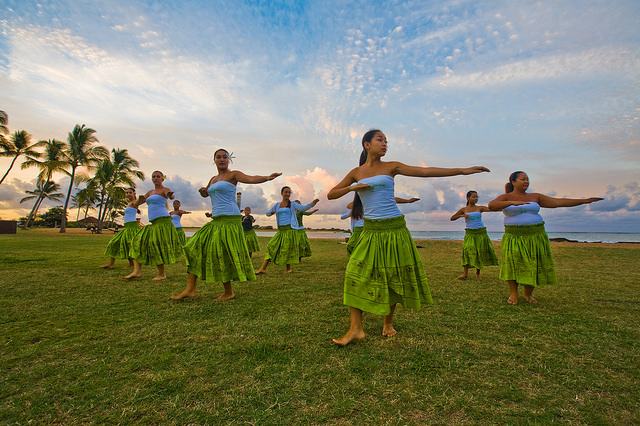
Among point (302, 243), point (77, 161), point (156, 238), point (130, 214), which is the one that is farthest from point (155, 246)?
point (77, 161)

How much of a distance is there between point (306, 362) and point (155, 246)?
5415 millimetres

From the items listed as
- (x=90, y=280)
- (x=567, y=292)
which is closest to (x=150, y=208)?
(x=90, y=280)

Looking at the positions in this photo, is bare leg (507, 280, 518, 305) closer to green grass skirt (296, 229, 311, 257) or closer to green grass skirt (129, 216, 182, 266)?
green grass skirt (296, 229, 311, 257)

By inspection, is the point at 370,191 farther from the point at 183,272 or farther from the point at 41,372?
the point at 183,272

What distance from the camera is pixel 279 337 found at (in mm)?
3373

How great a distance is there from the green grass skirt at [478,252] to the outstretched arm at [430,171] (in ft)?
16.7

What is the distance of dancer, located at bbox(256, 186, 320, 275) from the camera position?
28.9 feet

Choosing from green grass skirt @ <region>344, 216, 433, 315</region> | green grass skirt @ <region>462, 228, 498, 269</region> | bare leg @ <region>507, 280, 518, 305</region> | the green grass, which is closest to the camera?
the green grass

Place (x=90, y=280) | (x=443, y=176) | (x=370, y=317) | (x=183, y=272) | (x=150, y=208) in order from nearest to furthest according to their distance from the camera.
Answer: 1. (x=443, y=176)
2. (x=370, y=317)
3. (x=90, y=280)
4. (x=150, y=208)
5. (x=183, y=272)

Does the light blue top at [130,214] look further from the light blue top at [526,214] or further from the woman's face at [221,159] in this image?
the light blue top at [526,214]

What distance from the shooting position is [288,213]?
924 centimetres

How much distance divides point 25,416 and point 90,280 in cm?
543

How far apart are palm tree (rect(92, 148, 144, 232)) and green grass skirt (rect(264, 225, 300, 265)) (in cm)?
3290

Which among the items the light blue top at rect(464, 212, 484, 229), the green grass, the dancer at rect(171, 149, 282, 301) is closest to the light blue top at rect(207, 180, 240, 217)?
the dancer at rect(171, 149, 282, 301)
